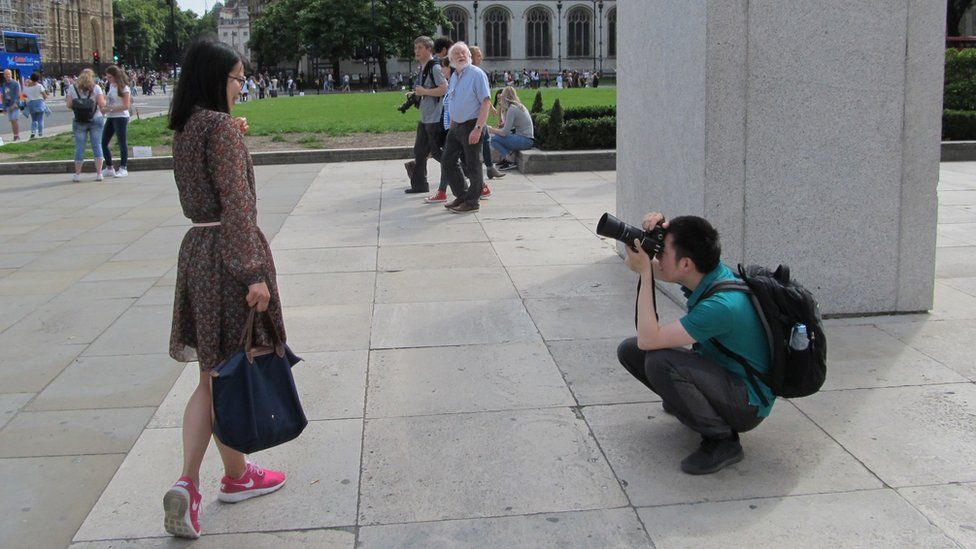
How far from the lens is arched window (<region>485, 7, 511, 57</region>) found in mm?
96812

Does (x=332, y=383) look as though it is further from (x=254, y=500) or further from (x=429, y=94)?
(x=429, y=94)

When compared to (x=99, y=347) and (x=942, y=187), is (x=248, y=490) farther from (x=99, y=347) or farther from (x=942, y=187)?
(x=942, y=187)

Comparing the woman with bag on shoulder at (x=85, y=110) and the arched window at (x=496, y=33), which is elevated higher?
the arched window at (x=496, y=33)

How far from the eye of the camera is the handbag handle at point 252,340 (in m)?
3.57

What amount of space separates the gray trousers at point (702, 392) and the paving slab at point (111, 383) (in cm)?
277

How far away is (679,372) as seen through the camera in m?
4.05

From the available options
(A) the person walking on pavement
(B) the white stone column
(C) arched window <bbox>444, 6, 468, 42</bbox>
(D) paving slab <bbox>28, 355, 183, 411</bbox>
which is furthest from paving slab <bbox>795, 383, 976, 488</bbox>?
(C) arched window <bbox>444, 6, 468, 42</bbox>

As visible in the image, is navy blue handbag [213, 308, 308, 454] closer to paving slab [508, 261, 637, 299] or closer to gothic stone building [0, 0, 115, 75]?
paving slab [508, 261, 637, 299]

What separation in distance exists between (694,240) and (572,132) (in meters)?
11.5

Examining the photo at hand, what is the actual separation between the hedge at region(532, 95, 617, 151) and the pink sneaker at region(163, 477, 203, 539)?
474 inches

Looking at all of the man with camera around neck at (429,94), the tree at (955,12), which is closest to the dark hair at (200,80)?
the man with camera around neck at (429,94)

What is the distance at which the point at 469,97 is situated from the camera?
1050 cm

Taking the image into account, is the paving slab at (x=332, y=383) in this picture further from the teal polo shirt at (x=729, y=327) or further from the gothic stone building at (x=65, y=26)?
the gothic stone building at (x=65, y=26)

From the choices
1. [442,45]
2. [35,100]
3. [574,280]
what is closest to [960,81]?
[442,45]
